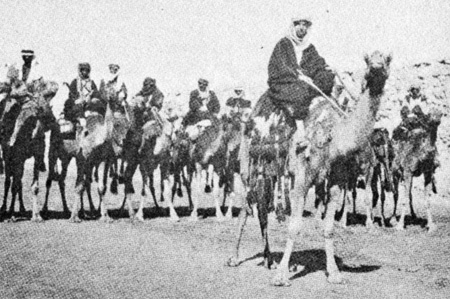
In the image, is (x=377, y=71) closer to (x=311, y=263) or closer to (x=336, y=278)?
(x=336, y=278)

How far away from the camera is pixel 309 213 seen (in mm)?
16906

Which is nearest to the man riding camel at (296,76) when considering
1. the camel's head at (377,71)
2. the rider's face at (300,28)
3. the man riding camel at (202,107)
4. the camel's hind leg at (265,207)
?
the rider's face at (300,28)

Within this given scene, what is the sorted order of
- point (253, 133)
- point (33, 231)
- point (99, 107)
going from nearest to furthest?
Result: point (253, 133), point (33, 231), point (99, 107)

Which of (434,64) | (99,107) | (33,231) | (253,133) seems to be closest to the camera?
(253,133)

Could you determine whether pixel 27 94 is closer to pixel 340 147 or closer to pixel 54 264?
pixel 54 264

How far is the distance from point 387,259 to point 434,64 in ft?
63.7

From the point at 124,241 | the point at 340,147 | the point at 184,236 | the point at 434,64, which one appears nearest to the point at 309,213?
the point at 184,236

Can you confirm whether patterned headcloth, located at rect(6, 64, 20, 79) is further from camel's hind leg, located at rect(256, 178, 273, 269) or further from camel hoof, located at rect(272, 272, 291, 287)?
camel hoof, located at rect(272, 272, 291, 287)

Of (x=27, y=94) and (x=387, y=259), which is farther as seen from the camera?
(x=27, y=94)

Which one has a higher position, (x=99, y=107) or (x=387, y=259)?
(x=99, y=107)

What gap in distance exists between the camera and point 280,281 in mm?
8000

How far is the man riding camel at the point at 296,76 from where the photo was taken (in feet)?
29.9

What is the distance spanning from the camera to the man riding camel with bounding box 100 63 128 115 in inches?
529

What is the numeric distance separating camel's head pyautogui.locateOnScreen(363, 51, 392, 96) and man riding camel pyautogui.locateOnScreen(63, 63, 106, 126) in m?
7.35
